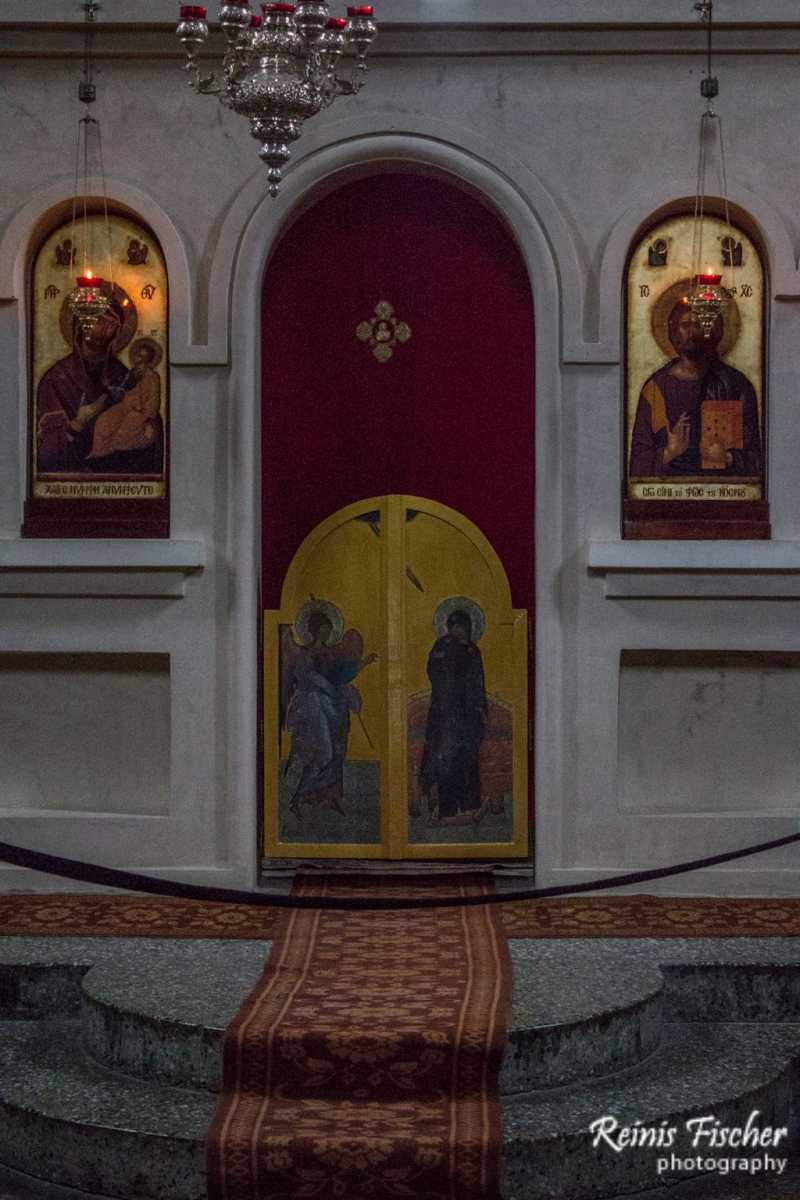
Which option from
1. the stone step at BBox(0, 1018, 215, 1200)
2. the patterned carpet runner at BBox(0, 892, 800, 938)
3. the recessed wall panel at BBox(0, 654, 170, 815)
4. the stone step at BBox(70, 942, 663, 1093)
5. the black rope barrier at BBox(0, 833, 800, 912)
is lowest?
the stone step at BBox(0, 1018, 215, 1200)

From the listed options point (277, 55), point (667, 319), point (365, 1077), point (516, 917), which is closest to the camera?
point (277, 55)

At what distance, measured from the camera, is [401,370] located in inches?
330

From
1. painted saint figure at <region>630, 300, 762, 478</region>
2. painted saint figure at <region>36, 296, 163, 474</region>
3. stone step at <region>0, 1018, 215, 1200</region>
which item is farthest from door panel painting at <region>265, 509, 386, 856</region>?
stone step at <region>0, 1018, 215, 1200</region>

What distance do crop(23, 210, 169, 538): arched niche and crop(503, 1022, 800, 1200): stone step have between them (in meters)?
3.74

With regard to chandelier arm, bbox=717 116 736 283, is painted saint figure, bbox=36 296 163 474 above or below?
below

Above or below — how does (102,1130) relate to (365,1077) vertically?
below

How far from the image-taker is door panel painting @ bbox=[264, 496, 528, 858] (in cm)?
835

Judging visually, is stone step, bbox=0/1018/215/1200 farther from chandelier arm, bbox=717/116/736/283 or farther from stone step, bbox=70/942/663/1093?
chandelier arm, bbox=717/116/736/283

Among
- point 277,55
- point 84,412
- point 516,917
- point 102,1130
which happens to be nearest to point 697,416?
point 516,917

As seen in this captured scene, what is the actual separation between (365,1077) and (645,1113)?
3.24 feet

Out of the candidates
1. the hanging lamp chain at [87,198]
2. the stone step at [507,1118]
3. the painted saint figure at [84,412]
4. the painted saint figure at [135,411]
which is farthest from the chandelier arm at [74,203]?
the stone step at [507,1118]

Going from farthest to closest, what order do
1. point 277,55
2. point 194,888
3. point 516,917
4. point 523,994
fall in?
point 516,917 → point 523,994 → point 194,888 → point 277,55

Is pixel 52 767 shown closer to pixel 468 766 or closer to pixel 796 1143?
pixel 468 766

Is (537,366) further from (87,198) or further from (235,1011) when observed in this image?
(235,1011)
